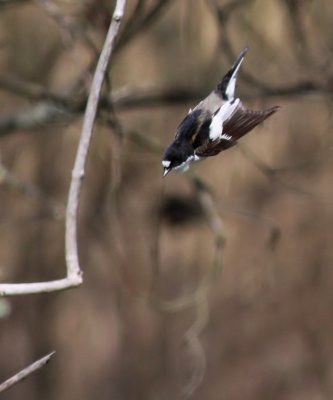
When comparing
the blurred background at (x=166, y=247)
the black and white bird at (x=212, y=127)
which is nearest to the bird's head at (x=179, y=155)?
the black and white bird at (x=212, y=127)

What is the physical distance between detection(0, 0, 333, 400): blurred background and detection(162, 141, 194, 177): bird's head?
2.36 metres

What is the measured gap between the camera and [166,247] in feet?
14.8

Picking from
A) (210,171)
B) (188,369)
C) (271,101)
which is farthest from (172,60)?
(188,369)

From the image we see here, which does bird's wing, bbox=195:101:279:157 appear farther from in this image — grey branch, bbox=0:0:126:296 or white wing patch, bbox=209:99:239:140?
grey branch, bbox=0:0:126:296

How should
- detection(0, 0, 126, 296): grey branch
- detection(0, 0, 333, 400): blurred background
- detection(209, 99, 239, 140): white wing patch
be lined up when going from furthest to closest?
detection(0, 0, 333, 400): blurred background, detection(209, 99, 239, 140): white wing patch, detection(0, 0, 126, 296): grey branch

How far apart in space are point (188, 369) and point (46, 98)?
1.79 m

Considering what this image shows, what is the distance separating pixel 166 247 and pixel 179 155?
291 centimetres

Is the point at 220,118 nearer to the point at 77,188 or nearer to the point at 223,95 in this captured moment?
the point at 223,95

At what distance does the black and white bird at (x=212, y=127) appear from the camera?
1.49m

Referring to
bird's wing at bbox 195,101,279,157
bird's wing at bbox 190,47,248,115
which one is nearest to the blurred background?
bird's wing at bbox 190,47,248,115

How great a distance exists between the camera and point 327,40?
12.3 feet

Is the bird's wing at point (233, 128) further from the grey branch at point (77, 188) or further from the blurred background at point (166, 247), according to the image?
the blurred background at point (166, 247)

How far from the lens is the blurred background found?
417 cm

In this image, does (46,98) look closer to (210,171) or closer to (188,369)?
(210,171)
